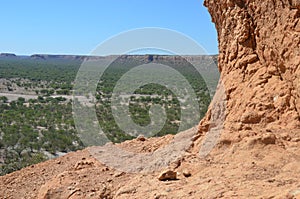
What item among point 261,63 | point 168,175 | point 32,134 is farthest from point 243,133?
point 32,134

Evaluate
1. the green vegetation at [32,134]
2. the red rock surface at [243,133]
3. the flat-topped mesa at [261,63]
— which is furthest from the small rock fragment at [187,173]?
the green vegetation at [32,134]

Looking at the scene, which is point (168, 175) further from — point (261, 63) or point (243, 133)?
point (261, 63)

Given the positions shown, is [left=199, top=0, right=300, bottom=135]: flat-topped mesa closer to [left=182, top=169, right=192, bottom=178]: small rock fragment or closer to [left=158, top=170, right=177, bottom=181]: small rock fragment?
[left=182, top=169, right=192, bottom=178]: small rock fragment

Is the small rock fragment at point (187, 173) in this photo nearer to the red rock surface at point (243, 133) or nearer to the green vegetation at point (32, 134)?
the red rock surface at point (243, 133)

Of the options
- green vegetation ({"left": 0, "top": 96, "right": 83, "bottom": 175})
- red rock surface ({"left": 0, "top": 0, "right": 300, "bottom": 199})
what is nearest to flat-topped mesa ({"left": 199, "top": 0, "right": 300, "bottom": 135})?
red rock surface ({"left": 0, "top": 0, "right": 300, "bottom": 199})

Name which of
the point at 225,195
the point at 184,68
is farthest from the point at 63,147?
the point at 184,68

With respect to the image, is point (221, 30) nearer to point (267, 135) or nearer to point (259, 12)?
point (259, 12)

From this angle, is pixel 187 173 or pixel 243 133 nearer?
pixel 187 173
